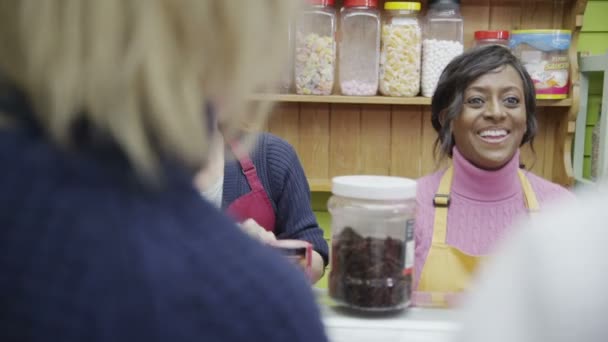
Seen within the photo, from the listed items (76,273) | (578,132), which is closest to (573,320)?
(76,273)

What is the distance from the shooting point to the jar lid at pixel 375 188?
0.84 m

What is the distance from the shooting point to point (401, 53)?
2053 millimetres

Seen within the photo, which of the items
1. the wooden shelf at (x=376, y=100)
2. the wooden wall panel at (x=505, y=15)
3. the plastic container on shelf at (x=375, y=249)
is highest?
the wooden wall panel at (x=505, y=15)

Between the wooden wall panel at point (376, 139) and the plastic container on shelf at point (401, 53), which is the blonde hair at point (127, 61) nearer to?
the plastic container on shelf at point (401, 53)

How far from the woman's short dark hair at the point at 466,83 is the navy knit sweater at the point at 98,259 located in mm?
1398

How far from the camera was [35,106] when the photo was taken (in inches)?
15.4

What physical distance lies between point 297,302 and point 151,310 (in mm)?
97

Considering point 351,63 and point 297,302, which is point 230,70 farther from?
point 351,63

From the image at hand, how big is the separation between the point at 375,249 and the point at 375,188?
0.29ft

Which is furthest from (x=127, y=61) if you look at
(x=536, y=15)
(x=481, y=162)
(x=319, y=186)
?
(x=536, y=15)

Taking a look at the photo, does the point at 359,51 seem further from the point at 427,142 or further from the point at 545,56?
the point at 545,56

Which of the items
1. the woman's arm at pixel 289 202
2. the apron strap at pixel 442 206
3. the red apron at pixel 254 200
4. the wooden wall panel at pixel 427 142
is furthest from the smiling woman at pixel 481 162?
the wooden wall panel at pixel 427 142

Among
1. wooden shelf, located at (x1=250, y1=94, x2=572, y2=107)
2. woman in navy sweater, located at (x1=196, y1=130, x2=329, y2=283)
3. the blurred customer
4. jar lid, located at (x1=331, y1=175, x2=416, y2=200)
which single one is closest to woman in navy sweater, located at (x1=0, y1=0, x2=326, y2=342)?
the blurred customer

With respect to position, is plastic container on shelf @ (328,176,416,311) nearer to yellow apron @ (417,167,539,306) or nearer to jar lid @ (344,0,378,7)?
yellow apron @ (417,167,539,306)
